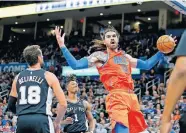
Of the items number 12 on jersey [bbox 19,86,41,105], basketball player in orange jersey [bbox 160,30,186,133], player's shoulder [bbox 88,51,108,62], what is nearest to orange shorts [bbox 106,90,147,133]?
player's shoulder [bbox 88,51,108,62]

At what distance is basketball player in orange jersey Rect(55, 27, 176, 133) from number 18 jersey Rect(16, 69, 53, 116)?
1173mm

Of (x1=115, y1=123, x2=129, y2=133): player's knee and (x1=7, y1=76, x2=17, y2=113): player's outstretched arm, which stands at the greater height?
(x1=7, y1=76, x2=17, y2=113): player's outstretched arm

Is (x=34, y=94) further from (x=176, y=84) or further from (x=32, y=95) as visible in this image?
(x=176, y=84)

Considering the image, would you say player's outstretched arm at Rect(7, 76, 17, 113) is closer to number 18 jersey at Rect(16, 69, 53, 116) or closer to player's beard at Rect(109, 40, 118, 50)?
number 18 jersey at Rect(16, 69, 53, 116)

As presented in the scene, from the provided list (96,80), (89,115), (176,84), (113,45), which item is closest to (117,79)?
(113,45)

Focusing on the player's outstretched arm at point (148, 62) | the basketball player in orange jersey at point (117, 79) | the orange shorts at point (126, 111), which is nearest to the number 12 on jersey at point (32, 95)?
the basketball player in orange jersey at point (117, 79)

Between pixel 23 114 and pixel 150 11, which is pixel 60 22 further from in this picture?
pixel 23 114

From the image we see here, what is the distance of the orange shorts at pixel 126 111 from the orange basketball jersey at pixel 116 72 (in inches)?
5.2

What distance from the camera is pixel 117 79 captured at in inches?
233

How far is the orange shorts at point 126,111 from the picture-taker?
18.6 ft

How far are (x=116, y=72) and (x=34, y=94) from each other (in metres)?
1.61

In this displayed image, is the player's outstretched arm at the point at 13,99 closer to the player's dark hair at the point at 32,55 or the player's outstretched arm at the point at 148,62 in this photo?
the player's dark hair at the point at 32,55

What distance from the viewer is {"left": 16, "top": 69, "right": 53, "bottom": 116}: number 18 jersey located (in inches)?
186

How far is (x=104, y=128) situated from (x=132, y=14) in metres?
17.4
